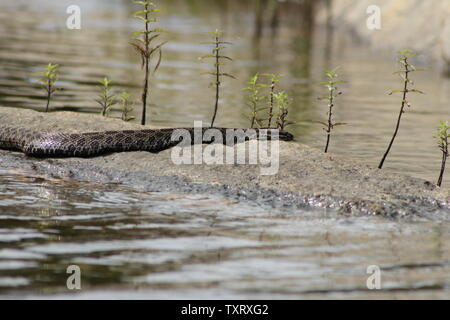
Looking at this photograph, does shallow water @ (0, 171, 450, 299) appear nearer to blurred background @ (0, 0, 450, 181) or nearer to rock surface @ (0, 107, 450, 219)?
rock surface @ (0, 107, 450, 219)

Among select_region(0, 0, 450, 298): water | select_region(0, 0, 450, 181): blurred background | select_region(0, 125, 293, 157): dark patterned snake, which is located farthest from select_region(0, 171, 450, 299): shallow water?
select_region(0, 0, 450, 181): blurred background

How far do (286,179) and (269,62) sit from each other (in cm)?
1554

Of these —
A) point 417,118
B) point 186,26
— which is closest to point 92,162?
point 417,118

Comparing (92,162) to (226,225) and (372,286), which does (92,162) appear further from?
(372,286)

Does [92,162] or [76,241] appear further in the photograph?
[92,162]

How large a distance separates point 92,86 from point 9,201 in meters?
10.7

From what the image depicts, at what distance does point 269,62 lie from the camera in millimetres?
24594

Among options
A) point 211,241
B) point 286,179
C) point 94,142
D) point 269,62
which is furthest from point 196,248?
point 269,62

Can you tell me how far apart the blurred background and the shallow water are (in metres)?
3.45

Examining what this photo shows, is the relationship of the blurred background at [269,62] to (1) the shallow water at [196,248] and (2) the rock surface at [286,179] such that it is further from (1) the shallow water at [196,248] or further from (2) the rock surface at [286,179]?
(1) the shallow water at [196,248]

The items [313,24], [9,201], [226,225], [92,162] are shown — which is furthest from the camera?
[313,24]

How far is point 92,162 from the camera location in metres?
10.1

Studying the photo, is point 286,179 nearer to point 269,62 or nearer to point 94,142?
point 94,142

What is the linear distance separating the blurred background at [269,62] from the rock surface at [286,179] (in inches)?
63.6
